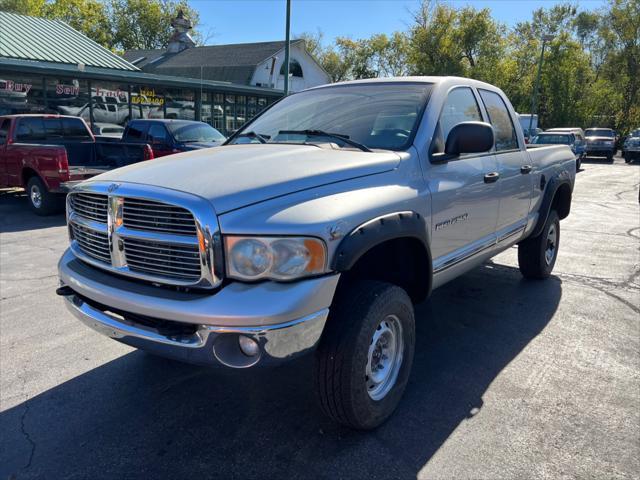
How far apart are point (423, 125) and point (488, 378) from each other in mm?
1751

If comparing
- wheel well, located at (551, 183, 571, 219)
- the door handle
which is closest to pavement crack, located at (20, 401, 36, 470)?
the door handle

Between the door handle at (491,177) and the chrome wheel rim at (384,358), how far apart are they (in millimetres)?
1495

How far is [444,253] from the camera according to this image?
3.40 meters

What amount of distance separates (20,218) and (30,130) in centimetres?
222

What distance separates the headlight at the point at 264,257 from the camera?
2.30m

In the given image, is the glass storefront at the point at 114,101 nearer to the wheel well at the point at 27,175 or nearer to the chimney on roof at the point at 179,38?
the wheel well at the point at 27,175

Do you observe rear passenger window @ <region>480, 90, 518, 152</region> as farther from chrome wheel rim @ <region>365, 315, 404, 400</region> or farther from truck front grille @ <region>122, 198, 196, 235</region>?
truck front grille @ <region>122, 198, 196, 235</region>

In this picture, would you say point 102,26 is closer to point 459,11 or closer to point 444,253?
point 459,11

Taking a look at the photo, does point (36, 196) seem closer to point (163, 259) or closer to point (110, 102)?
point (163, 259)

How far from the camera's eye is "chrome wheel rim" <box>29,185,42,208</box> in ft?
31.5

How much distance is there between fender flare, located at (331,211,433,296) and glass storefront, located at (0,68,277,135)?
56.9ft

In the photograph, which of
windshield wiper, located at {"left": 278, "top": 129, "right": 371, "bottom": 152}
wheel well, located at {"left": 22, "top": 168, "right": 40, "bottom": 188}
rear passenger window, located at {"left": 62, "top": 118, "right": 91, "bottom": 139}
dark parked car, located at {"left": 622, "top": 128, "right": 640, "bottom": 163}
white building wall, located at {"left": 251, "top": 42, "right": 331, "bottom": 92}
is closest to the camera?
windshield wiper, located at {"left": 278, "top": 129, "right": 371, "bottom": 152}

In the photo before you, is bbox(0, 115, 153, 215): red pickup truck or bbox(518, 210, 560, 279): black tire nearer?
bbox(518, 210, 560, 279): black tire

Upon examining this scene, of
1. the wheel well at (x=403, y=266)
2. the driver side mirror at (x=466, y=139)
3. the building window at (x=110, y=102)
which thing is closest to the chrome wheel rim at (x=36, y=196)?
the wheel well at (x=403, y=266)
